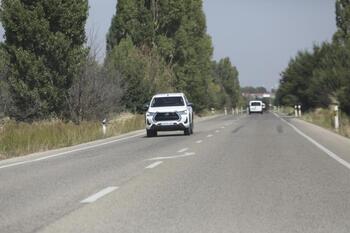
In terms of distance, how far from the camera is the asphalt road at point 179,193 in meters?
8.82

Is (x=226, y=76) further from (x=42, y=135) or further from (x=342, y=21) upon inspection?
(x=42, y=135)

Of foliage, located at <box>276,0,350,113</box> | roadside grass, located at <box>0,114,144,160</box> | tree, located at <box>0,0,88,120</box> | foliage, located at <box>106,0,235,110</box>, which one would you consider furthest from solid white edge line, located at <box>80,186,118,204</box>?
foliage, located at <box>276,0,350,113</box>

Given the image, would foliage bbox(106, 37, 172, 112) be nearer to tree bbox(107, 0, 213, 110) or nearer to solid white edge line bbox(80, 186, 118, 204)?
tree bbox(107, 0, 213, 110)

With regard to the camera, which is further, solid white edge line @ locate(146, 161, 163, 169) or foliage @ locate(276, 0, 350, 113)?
foliage @ locate(276, 0, 350, 113)

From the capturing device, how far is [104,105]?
38.2 metres

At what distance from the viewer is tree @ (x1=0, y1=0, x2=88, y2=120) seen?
30734 millimetres

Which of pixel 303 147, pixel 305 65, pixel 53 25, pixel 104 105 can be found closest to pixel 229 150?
pixel 303 147

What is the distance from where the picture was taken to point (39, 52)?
1234 inches

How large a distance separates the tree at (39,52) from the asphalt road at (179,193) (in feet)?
37.7

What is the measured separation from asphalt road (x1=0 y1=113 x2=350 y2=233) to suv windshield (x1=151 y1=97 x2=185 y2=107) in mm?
12034

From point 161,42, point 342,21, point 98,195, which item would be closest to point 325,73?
point 342,21

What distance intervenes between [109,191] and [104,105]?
26452mm

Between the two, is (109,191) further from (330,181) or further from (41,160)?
(41,160)

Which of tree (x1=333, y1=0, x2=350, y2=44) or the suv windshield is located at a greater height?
tree (x1=333, y1=0, x2=350, y2=44)
